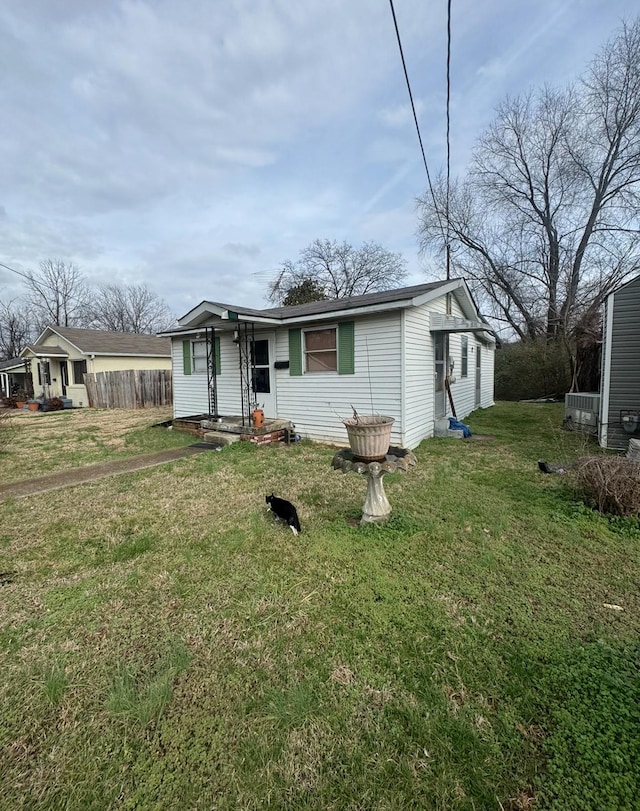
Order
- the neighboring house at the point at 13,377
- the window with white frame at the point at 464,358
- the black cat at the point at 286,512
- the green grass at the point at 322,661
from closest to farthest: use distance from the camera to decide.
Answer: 1. the green grass at the point at 322,661
2. the black cat at the point at 286,512
3. the window with white frame at the point at 464,358
4. the neighboring house at the point at 13,377

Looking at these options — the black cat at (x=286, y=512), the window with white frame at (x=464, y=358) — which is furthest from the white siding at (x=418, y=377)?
the black cat at (x=286, y=512)

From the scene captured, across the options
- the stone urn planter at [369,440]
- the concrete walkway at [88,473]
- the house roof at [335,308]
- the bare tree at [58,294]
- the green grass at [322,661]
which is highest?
the bare tree at [58,294]

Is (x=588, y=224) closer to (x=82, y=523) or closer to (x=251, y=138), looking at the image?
(x=251, y=138)

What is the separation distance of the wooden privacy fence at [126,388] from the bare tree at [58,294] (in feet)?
60.5

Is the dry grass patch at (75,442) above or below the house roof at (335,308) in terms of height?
below

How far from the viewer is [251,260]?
27688 mm

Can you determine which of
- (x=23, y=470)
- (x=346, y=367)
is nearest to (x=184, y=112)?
(x=346, y=367)

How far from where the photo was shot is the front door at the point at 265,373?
28.2ft

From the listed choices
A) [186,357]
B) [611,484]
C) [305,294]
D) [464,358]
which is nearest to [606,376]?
[611,484]

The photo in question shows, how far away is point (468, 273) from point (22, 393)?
27242 millimetres

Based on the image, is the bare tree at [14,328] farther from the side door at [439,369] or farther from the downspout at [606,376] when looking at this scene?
the downspout at [606,376]

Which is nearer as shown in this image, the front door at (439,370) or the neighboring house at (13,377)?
the front door at (439,370)

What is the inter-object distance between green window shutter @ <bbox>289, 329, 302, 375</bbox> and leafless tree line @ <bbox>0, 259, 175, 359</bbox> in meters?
27.6

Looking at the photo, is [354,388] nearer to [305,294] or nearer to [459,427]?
[459,427]
